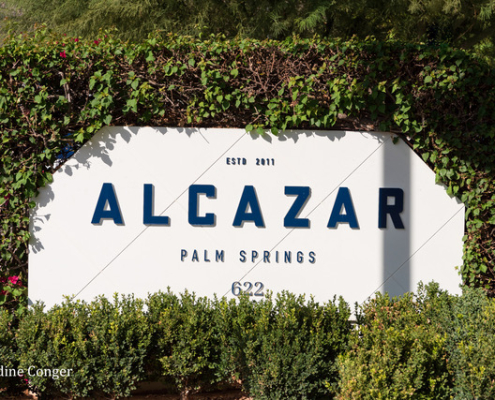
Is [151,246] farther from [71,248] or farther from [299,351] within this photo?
[299,351]

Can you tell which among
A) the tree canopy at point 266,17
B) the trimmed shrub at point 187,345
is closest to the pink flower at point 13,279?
the trimmed shrub at point 187,345

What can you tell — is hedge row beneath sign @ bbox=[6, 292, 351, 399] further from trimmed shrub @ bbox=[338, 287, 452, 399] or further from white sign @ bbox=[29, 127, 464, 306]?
white sign @ bbox=[29, 127, 464, 306]

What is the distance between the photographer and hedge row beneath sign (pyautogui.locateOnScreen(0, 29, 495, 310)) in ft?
17.0

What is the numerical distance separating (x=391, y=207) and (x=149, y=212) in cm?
237

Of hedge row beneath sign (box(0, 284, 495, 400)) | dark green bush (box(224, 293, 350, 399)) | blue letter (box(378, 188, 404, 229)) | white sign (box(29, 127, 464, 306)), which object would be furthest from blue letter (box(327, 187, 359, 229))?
dark green bush (box(224, 293, 350, 399))

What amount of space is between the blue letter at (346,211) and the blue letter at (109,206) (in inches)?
82.1

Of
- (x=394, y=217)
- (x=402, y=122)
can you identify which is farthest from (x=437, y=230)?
(x=402, y=122)

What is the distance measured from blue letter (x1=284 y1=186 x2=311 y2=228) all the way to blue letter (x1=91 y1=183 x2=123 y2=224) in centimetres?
166

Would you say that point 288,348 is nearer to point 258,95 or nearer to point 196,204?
point 196,204

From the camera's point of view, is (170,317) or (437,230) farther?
(437,230)

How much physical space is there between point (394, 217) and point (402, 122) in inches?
36.2

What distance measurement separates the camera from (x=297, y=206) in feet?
17.6

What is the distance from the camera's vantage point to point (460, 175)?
5262 millimetres

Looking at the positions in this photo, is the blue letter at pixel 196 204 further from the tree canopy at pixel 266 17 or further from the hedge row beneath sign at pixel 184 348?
the tree canopy at pixel 266 17
